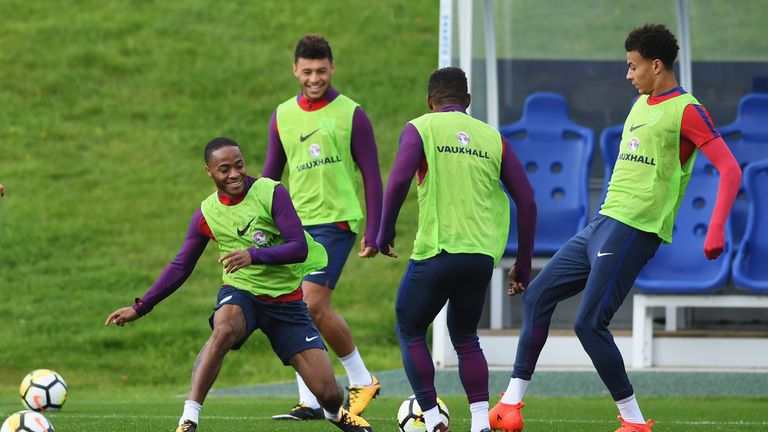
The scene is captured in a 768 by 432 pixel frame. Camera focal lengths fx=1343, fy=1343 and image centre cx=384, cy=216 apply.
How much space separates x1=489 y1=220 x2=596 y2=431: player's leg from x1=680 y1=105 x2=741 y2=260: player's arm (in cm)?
74

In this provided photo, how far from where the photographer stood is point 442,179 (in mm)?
6258

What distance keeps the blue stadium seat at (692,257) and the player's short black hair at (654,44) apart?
4481 millimetres

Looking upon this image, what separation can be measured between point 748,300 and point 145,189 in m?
8.98

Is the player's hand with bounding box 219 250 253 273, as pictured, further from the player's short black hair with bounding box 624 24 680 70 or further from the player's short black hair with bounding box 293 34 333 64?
the player's short black hair with bounding box 293 34 333 64

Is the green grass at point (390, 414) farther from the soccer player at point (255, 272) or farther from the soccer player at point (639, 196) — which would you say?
the soccer player at point (639, 196)

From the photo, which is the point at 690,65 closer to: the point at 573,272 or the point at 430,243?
the point at 573,272

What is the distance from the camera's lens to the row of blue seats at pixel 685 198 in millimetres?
10945

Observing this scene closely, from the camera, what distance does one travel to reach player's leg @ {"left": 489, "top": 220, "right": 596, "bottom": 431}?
22.3 feet

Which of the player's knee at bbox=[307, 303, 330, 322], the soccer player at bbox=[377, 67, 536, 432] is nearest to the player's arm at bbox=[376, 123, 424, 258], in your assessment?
the soccer player at bbox=[377, 67, 536, 432]

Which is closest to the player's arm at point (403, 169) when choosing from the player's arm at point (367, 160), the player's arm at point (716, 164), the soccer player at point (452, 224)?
the soccer player at point (452, 224)

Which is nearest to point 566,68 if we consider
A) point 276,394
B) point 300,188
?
point 276,394

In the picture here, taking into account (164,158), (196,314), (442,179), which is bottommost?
(196,314)

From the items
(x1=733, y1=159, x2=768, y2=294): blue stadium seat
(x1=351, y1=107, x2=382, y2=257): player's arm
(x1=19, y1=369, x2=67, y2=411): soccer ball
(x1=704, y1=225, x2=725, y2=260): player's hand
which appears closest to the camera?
(x1=704, y1=225, x2=725, y2=260): player's hand

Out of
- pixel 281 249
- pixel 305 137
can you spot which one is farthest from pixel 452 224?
pixel 305 137
